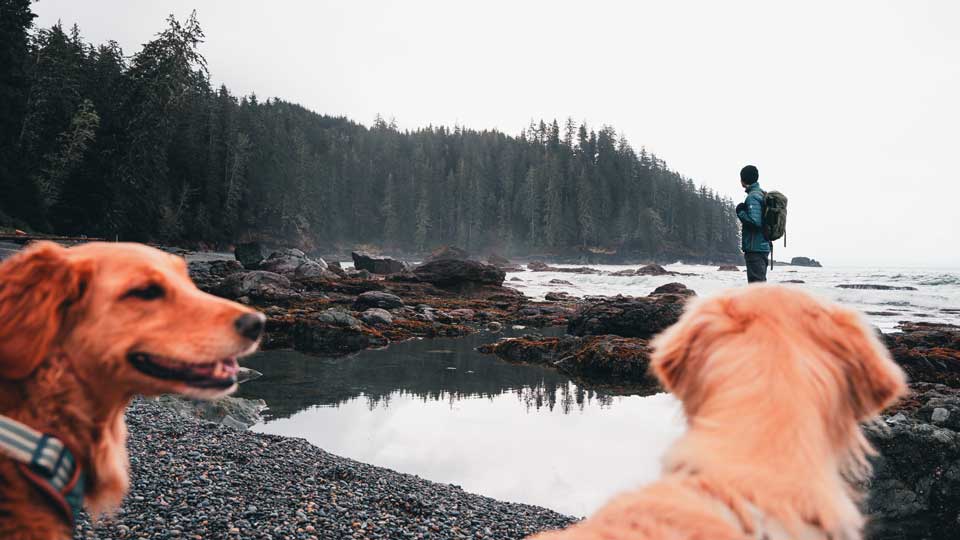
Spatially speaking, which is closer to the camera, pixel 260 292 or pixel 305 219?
A: pixel 260 292

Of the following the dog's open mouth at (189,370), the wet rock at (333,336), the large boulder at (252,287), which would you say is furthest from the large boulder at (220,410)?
the large boulder at (252,287)

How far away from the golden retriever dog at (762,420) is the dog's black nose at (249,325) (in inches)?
54.3

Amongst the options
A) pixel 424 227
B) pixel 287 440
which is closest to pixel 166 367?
pixel 287 440

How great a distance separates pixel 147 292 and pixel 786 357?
238 cm

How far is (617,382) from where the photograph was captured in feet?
40.6

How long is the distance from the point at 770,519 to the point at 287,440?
7235 millimetres

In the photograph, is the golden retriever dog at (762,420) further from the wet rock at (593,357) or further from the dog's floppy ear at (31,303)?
the wet rock at (593,357)

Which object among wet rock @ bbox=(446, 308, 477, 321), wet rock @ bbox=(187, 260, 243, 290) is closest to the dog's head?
wet rock @ bbox=(446, 308, 477, 321)

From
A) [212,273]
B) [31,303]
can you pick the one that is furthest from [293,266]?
[31,303]

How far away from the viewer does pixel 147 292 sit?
209 cm

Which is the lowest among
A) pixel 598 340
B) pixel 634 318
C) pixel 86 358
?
pixel 598 340

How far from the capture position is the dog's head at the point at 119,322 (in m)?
1.78

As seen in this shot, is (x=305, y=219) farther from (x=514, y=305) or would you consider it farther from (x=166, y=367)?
(x=166, y=367)

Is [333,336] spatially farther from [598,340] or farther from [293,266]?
[293,266]
